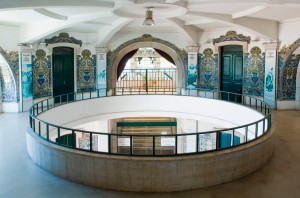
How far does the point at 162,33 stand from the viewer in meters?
13.6

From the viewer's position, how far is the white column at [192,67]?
44.4 feet

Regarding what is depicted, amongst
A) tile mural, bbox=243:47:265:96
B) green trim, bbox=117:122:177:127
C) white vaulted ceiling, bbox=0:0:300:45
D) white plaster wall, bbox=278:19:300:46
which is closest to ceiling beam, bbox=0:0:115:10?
white vaulted ceiling, bbox=0:0:300:45

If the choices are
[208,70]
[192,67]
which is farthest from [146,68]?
[208,70]

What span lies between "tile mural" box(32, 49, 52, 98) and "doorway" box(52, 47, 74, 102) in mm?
498

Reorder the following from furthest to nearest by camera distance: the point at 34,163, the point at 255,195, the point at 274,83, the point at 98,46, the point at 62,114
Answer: the point at 98,46 < the point at 274,83 < the point at 62,114 < the point at 34,163 < the point at 255,195

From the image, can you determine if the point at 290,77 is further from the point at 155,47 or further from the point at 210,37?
the point at 155,47

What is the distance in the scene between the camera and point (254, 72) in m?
12.1

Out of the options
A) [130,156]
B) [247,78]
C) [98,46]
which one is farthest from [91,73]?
[130,156]

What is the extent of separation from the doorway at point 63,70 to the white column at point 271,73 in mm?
7851

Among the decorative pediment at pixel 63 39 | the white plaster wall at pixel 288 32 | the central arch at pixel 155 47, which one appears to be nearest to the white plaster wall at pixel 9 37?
the decorative pediment at pixel 63 39

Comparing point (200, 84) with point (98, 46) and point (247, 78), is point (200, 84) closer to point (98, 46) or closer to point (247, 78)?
point (247, 78)

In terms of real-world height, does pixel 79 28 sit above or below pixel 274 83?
above

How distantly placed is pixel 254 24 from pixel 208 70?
11.1 ft

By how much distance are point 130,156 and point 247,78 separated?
8586mm
